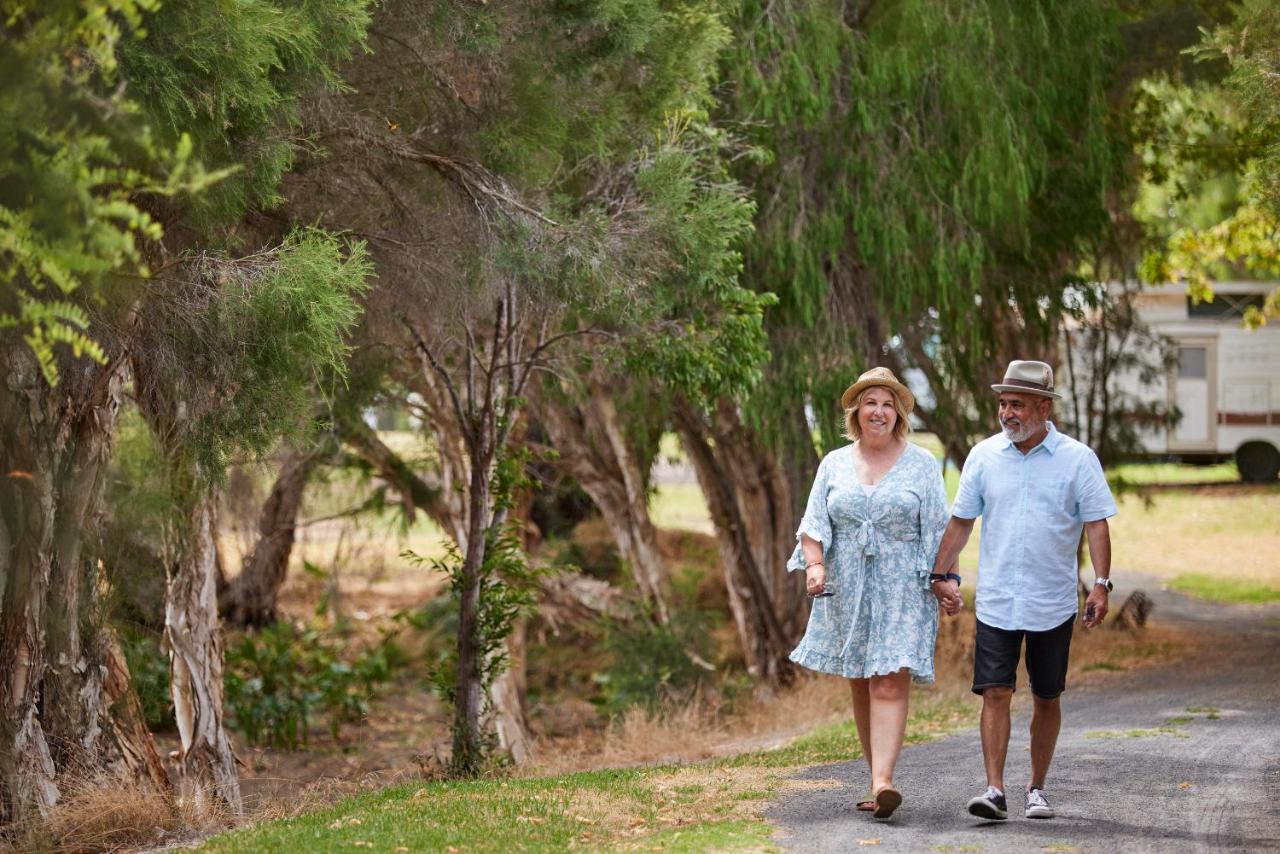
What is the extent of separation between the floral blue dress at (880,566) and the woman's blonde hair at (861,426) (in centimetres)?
14

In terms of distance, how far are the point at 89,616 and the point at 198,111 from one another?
3672 millimetres

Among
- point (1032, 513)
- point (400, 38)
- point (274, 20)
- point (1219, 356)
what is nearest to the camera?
point (1032, 513)

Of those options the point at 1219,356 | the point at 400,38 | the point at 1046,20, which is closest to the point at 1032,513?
the point at 400,38

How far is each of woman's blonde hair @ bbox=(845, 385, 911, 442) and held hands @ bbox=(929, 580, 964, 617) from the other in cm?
67

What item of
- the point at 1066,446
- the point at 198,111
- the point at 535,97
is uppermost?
the point at 535,97

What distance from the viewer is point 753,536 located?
1547 centimetres

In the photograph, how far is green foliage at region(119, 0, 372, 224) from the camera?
21.1ft

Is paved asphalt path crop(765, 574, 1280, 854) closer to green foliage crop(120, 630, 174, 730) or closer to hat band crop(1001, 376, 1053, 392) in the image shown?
hat band crop(1001, 376, 1053, 392)

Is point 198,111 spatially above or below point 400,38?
below

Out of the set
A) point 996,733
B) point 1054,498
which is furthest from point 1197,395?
point 996,733

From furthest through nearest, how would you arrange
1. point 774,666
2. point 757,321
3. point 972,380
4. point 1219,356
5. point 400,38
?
1. point 1219,356
2. point 774,666
3. point 972,380
4. point 757,321
5. point 400,38

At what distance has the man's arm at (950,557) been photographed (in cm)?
607

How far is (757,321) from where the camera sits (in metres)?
9.90

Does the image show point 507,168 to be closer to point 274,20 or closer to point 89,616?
point 274,20
